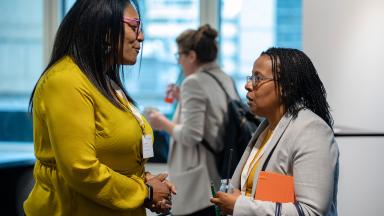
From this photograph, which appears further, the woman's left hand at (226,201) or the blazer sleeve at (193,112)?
the blazer sleeve at (193,112)

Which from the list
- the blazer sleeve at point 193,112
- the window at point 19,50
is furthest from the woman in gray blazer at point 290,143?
the window at point 19,50

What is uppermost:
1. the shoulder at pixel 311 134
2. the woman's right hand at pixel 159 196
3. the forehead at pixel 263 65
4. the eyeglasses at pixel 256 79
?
the forehead at pixel 263 65

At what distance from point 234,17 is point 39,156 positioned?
3131 mm

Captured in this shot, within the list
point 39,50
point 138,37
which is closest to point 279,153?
point 138,37

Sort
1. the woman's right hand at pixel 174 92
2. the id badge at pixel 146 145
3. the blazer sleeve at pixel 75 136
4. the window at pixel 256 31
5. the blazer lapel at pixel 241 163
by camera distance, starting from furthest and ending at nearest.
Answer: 1. the window at pixel 256 31
2. the woman's right hand at pixel 174 92
3. the blazer lapel at pixel 241 163
4. the id badge at pixel 146 145
5. the blazer sleeve at pixel 75 136

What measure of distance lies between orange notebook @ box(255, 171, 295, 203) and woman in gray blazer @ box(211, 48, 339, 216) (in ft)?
0.05

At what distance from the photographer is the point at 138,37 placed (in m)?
1.86

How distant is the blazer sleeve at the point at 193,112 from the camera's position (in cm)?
329

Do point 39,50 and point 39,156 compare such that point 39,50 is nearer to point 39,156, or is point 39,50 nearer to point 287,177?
point 39,156

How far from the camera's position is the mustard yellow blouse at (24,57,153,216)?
1607 millimetres

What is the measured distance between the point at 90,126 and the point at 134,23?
390mm

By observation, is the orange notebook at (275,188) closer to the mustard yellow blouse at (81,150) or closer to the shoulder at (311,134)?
the shoulder at (311,134)

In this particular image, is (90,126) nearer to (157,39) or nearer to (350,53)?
(350,53)

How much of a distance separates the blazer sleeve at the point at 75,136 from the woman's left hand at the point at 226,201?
0.35 meters
